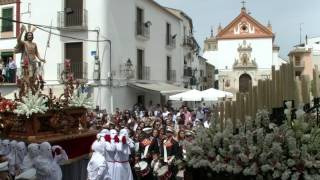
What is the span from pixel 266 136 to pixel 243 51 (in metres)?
52.5

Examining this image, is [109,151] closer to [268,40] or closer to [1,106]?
[1,106]

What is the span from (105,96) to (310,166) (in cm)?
1802

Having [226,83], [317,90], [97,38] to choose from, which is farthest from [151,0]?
[226,83]

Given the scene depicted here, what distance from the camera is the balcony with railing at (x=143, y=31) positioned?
25484mm

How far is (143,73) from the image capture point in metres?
26.2

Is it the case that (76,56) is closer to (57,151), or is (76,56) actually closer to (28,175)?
(57,151)

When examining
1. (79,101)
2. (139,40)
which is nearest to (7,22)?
(139,40)

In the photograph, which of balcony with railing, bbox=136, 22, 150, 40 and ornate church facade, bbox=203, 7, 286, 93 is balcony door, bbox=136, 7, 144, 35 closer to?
balcony with railing, bbox=136, 22, 150, 40

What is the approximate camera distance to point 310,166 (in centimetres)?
493

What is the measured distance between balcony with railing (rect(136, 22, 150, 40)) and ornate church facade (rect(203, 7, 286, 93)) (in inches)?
1175

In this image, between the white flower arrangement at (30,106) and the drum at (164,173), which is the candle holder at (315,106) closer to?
the drum at (164,173)

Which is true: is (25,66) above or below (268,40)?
below

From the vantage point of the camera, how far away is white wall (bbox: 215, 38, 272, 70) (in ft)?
184

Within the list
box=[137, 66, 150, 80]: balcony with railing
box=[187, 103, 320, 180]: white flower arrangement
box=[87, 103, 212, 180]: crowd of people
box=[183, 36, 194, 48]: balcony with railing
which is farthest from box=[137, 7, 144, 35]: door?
box=[187, 103, 320, 180]: white flower arrangement
